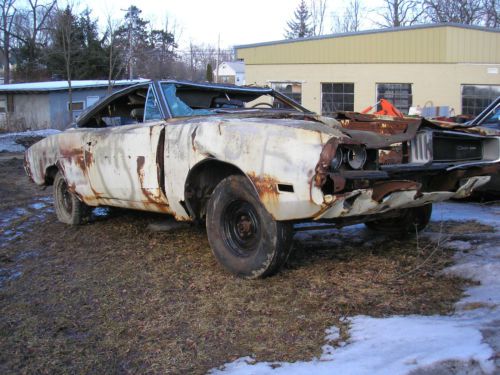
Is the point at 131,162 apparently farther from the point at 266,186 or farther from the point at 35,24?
the point at 35,24

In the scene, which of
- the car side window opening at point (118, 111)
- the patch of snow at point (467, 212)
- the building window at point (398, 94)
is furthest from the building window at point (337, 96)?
the car side window opening at point (118, 111)

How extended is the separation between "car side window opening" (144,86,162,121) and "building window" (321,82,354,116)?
19.2 meters

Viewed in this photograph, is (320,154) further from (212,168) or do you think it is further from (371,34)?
(371,34)

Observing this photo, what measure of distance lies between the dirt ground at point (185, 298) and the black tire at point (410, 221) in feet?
0.37

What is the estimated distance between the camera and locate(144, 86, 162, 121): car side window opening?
526 cm

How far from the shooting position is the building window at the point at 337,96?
79.3ft

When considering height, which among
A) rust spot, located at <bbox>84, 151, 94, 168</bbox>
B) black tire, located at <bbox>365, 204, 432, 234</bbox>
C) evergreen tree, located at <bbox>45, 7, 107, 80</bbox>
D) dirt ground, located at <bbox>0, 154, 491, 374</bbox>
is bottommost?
dirt ground, located at <bbox>0, 154, 491, 374</bbox>

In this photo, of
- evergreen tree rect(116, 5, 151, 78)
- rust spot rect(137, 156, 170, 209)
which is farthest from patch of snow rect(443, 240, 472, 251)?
evergreen tree rect(116, 5, 151, 78)

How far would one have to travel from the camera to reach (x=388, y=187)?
386 centimetres

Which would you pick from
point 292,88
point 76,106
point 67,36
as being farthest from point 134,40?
point 292,88

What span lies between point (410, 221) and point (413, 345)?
248 centimetres

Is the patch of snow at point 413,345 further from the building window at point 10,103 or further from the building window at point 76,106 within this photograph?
the building window at point 10,103

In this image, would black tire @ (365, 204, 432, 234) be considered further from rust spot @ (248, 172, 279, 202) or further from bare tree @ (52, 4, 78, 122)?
bare tree @ (52, 4, 78, 122)

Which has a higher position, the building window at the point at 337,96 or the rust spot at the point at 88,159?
the building window at the point at 337,96
